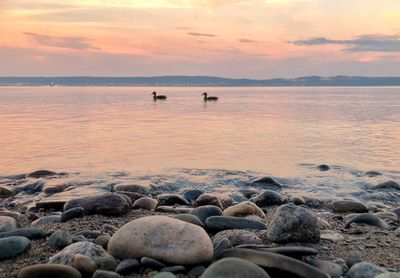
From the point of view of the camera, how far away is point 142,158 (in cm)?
1470

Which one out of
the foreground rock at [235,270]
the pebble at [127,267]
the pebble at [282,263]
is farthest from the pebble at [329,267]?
the pebble at [127,267]

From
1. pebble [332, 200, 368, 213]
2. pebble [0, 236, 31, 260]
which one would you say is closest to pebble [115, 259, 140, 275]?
pebble [0, 236, 31, 260]

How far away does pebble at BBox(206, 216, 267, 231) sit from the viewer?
610 cm

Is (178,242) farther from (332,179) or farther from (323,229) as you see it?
(332,179)

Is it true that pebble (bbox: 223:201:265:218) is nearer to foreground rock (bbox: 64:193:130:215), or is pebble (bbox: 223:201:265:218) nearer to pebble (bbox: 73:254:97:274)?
foreground rock (bbox: 64:193:130:215)

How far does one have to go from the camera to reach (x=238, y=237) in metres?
5.57

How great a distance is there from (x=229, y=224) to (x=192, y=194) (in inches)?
144

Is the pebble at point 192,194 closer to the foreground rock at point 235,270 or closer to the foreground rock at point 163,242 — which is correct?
the foreground rock at point 163,242

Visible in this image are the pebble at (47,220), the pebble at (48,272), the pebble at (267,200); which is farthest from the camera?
the pebble at (267,200)

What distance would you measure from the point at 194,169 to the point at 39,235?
291 inches

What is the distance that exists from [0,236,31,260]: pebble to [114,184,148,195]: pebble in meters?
4.68

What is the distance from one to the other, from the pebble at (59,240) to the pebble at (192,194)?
4151 millimetres

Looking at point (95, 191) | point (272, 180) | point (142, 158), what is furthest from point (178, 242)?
point (142, 158)

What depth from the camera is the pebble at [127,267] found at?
15.3ft
